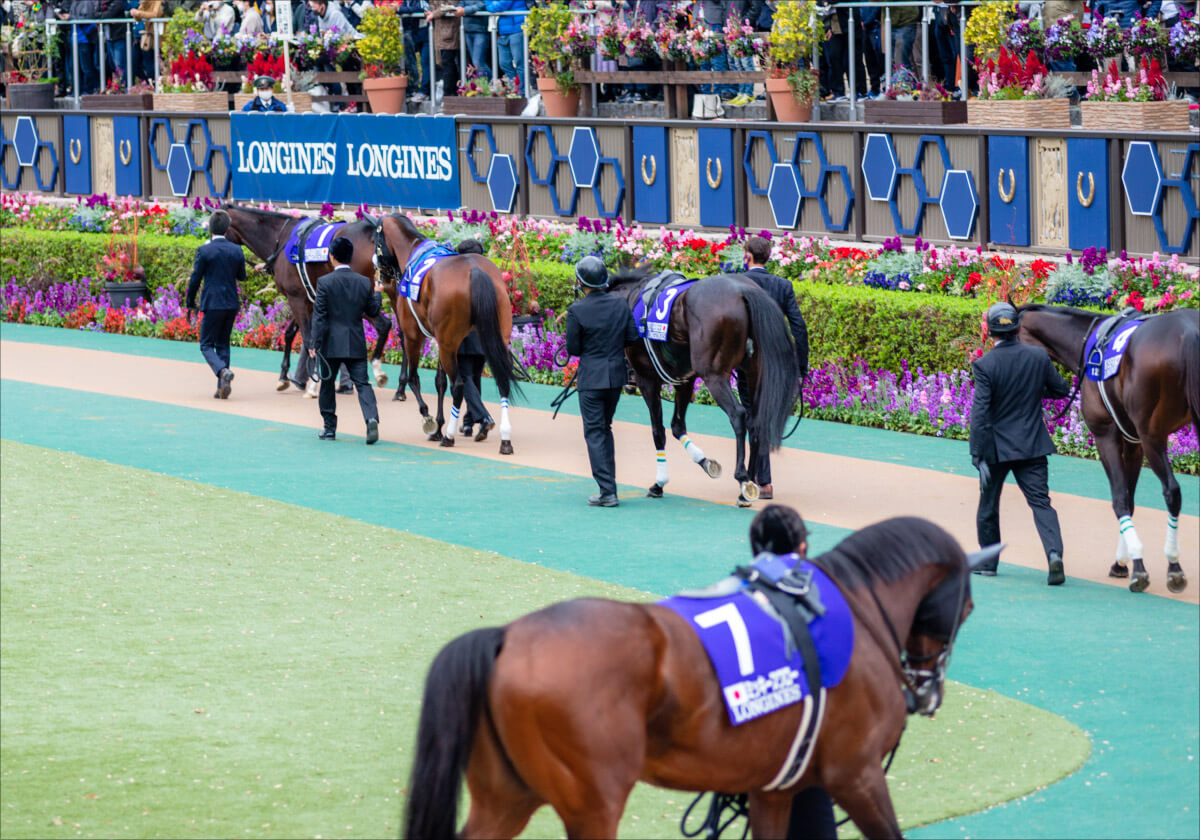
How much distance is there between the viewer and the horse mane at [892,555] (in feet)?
15.8

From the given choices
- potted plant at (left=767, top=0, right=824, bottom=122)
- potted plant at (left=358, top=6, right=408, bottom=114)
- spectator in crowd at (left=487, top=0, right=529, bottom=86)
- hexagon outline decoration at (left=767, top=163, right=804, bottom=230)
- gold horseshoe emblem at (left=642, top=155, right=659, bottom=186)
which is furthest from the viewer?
potted plant at (left=358, top=6, right=408, bottom=114)

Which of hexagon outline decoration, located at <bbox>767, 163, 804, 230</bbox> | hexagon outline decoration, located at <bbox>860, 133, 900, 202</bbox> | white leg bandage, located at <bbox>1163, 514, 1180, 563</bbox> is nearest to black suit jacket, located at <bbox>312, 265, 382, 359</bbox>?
hexagon outline decoration, located at <bbox>767, 163, 804, 230</bbox>

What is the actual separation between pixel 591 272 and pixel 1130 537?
4.39 m

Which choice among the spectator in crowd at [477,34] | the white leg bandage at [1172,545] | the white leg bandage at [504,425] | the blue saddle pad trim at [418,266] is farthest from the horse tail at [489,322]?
the spectator in crowd at [477,34]

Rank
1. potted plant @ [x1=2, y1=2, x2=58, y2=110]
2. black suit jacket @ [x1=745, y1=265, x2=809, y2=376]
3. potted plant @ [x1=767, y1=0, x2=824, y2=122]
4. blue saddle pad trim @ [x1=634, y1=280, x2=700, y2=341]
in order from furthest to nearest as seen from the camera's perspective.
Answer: potted plant @ [x1=2, y1=2, x2=58, y2=110]
potted plant @ [x1=767, y1=0, x2=824, y2=122]
black suit jacket @ [x1=745, y1=265, x2=809, y2=376]
blue saddle pad trim @ [x1=634, y1=280, x2=700, y2=341]

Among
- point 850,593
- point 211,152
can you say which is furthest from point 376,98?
point 850,593

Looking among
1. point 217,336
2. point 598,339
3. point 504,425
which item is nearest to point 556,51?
point 217,336

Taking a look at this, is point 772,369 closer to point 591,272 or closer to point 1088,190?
point 591,272

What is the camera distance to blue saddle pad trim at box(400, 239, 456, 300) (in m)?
15.6

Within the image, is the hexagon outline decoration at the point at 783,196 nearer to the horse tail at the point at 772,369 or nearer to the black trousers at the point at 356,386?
the black trousers at the point at 356,386

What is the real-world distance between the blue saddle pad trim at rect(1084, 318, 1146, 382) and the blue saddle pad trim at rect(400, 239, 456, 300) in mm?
6631

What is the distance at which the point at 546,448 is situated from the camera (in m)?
15.6

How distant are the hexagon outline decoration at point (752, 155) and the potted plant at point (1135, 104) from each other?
3.72 m

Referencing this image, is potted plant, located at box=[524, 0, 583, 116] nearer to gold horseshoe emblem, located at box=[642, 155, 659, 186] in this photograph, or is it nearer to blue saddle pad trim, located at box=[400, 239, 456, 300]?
gold horseshoe emblem, located at box=[642, 155, 659, 186]
